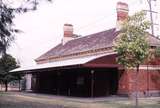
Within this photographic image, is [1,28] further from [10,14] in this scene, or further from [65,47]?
[65,47]

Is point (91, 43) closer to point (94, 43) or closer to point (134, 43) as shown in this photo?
point (94, 43)

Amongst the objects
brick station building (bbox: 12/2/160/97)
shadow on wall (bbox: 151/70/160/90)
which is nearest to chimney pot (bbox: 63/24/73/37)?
brick station building (bbox: 12/2/160/97)

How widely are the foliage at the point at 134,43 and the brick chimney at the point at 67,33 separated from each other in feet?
106

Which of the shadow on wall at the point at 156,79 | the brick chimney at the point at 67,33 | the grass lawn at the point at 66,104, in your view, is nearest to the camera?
the grass lawn at the point at 66,104

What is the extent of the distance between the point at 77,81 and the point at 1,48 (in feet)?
91.6

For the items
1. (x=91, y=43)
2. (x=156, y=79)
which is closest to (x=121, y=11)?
(x=91, y=43)

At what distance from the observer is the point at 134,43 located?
2483cm

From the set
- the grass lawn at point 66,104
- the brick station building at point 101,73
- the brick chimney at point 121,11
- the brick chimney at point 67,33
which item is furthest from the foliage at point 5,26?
the brick chimney at point 67,33

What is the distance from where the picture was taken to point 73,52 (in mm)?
47156

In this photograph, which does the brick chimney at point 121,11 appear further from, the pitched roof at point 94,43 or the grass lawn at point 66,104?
the grass lawn at point 66,104

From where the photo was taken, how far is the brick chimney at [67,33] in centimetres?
5812

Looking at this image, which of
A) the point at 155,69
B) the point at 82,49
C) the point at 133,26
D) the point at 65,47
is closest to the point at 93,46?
the point at 82,49

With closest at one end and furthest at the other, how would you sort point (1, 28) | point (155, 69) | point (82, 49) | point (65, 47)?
point (1, 28) → point (155, 69) → point (82, 49) → point (65, 47)

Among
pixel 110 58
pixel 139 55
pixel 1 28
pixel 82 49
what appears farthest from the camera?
pixel 82 49
